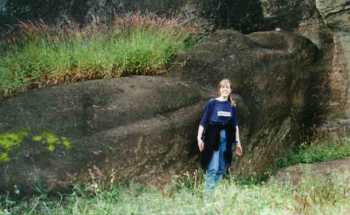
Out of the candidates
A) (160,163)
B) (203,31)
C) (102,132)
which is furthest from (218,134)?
(203,31)

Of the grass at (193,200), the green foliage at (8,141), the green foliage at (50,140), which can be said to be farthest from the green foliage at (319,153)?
the green foliage at (8,141)

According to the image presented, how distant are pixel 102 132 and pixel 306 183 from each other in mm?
2705

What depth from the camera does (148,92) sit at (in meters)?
8.74

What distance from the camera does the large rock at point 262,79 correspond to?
31.9 feet

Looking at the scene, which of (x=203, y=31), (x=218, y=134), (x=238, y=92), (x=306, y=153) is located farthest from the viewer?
(x=203, y=31)

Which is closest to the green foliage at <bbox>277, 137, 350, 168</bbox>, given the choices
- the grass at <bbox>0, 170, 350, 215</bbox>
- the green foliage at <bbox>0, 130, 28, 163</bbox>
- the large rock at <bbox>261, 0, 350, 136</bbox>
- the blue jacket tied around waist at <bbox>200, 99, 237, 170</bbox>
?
the large rock at <bbox>261, 0, 350, 136</bbox>

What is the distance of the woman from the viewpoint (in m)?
8.27

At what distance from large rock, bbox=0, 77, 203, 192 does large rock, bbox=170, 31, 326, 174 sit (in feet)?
2.87

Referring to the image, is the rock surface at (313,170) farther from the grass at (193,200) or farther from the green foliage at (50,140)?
the green foliage at (50,140)

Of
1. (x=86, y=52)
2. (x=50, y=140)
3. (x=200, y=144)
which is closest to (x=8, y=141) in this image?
(x=50, y=140)

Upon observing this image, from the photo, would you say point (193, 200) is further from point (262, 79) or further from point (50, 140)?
point (262, 79)

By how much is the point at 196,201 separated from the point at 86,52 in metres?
3.60

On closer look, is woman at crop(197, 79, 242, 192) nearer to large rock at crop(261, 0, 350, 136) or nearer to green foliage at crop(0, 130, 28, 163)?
green foliage at crop(0, 130, 28, 163)

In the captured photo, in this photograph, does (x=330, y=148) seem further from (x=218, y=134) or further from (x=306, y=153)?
(x=218, y=134)
